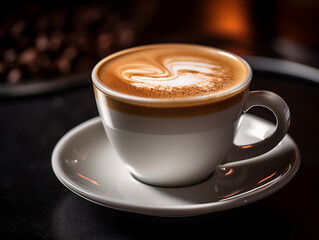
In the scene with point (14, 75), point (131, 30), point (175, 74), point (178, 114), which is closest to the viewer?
point (178, 114)

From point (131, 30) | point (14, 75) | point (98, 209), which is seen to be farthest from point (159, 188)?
point (131, 30)

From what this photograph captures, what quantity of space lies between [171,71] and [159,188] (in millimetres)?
204

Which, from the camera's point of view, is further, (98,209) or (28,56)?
(28,56)

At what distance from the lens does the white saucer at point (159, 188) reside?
561mm

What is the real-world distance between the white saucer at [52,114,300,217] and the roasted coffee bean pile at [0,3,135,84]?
514 mm

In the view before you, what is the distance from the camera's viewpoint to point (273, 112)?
66 cm

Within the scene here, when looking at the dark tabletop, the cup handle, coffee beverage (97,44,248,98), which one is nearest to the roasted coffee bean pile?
the dark tabletop

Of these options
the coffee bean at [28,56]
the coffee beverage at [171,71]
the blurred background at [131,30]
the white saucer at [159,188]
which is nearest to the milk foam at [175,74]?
the coffee beverage at [171,71]

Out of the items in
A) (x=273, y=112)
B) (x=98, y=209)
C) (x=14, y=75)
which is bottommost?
(x=14, y=75)

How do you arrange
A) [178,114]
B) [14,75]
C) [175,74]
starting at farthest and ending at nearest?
[14,75]
[175,74]
[178,114]

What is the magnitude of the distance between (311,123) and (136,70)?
439 mm

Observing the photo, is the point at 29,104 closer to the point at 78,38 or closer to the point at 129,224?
the point at 78,38

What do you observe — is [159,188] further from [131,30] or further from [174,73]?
[131,30]

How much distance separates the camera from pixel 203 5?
5.48 feet
